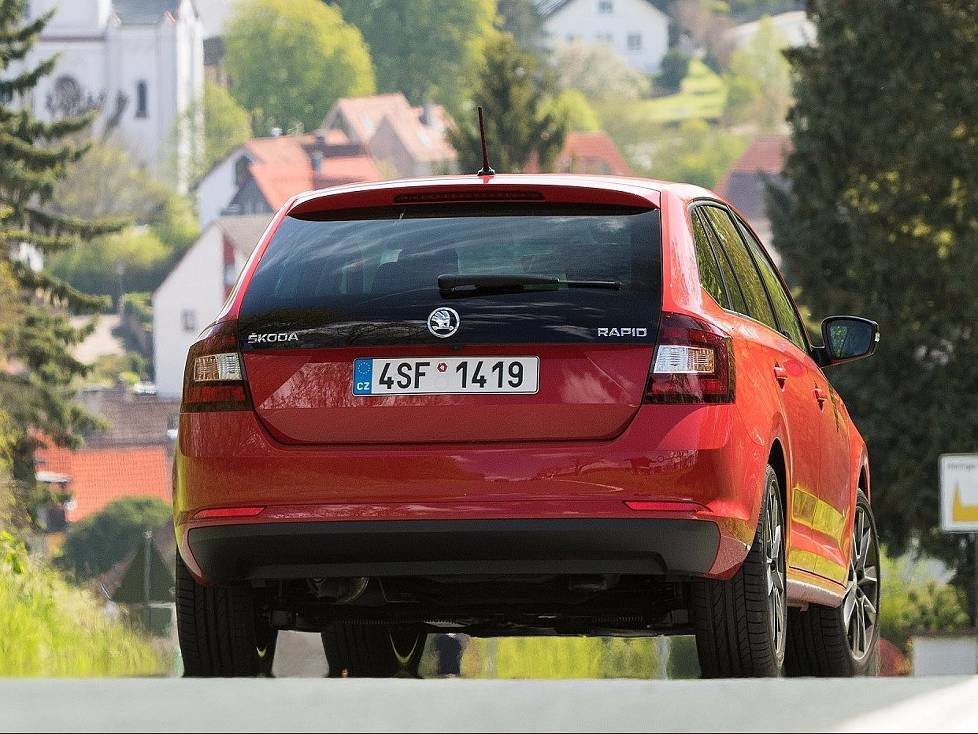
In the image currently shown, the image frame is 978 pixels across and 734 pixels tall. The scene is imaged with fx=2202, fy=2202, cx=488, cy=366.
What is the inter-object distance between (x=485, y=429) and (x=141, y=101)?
173226 mm

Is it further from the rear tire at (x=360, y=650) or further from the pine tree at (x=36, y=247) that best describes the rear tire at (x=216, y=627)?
the pine tree at (x=36, y=247)

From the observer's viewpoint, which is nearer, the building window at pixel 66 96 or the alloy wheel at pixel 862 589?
the alloy wheel at pixel 862 589

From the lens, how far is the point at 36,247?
55.3m

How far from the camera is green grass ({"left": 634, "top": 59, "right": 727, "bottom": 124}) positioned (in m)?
173

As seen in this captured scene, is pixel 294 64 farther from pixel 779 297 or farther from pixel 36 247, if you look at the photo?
pixel 779 297

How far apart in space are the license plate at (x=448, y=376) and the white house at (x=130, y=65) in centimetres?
16861

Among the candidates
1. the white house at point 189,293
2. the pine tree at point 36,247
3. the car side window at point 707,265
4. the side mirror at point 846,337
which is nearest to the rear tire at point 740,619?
the car side window at point 707,265

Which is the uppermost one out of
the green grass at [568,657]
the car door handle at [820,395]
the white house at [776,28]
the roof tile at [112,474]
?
the white house at [776,28]

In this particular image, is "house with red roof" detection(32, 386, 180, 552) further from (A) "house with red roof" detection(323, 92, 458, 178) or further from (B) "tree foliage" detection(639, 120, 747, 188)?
(B) "tree foliage" detection(639, 120, 747, 188)

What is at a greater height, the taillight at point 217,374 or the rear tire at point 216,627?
the taillight at point 217,374

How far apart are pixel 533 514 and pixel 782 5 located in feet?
596

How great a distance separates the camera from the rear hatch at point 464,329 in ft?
20.5

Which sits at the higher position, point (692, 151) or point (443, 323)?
point (443, 323)

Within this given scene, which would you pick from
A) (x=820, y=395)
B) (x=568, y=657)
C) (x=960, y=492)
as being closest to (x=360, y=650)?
(x=820, y=395)
